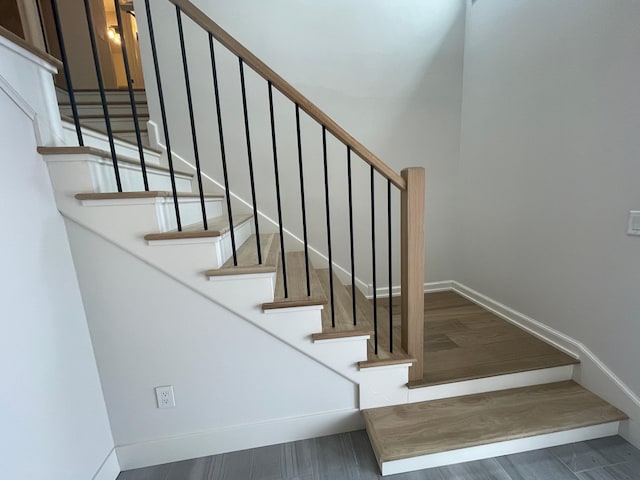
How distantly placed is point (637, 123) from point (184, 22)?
2757mm

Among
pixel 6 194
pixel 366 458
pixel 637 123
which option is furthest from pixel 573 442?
pixel 6 194

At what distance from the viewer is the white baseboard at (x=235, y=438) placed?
1360mm

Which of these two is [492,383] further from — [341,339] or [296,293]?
[296,293]

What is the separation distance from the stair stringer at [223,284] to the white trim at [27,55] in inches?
13.5

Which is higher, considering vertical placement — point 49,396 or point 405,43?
point 405,43

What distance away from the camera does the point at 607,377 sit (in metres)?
1.44

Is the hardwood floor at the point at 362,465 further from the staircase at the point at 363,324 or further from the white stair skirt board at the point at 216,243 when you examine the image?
the white stair skirt board at the point at 216,243

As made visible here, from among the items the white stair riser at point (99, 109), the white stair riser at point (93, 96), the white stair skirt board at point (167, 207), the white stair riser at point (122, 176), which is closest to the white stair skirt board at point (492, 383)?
the white stair skirt board at point (167, 207)

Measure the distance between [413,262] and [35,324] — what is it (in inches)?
59.9

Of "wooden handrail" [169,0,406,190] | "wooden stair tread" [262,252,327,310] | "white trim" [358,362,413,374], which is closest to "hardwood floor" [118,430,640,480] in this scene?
"white trim" [358,362,413,374]

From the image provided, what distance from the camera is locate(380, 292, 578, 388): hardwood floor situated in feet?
5.09

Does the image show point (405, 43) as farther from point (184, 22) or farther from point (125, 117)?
point (125, 117)

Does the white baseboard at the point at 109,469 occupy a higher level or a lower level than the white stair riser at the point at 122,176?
lower

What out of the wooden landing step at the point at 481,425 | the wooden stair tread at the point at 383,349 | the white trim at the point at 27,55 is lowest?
the wooden landing step at the point at 481,425
